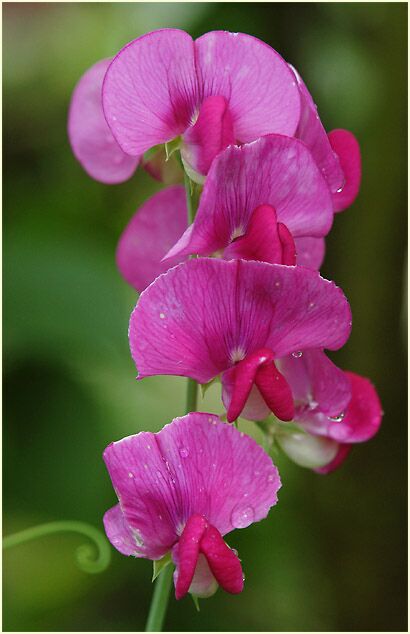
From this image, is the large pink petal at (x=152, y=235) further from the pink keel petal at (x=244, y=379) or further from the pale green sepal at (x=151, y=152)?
the pink keel petal at (x=244, y=379)

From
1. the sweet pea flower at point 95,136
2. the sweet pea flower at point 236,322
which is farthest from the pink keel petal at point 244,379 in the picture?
the sweet pea flower at point 95,136

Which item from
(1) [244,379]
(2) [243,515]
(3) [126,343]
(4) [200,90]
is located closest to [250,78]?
(4) [200,90]

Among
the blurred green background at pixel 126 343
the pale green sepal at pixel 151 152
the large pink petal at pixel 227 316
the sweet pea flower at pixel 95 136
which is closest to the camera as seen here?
the large pink petal at pixel 227 316

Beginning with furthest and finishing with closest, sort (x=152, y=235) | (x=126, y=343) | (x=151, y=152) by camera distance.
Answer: (x=126, y=343), (x=152, y=235), (x=151, y=152)

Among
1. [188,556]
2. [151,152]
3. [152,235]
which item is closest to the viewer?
[188,556]

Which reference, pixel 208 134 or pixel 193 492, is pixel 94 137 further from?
pixel 193 492

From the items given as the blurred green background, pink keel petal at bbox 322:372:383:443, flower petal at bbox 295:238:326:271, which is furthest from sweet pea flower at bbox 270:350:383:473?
the blurred green background

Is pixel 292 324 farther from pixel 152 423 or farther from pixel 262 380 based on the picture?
pixel 152 423

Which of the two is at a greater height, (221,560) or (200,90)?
(200,90)
